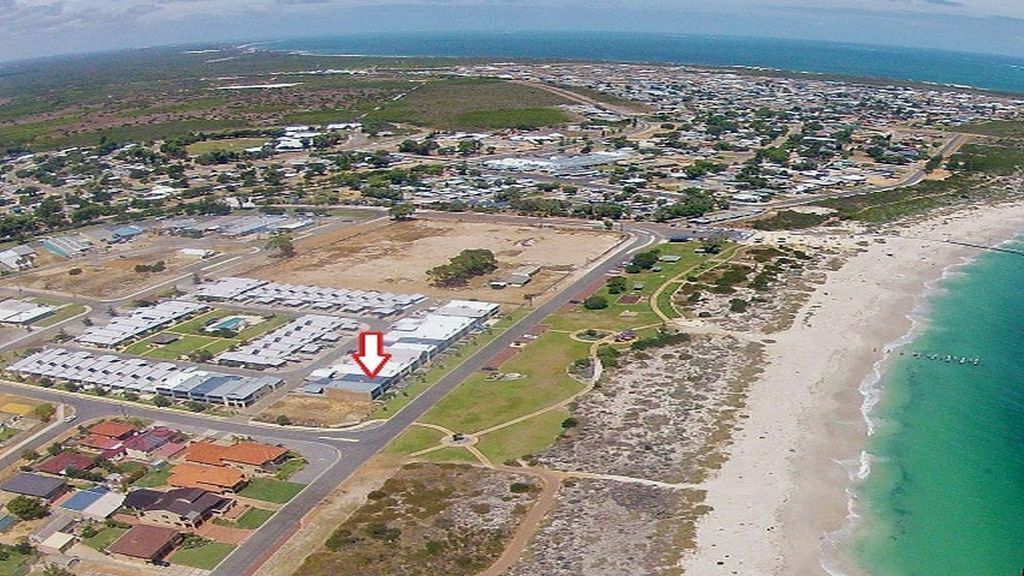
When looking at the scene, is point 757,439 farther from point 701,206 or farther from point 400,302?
point 701,206

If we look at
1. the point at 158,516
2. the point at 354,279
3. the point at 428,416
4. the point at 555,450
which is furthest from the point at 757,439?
the point at 354,279

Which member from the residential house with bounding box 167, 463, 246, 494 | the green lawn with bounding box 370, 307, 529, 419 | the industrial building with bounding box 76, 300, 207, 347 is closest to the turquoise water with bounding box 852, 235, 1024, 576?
the green lawn with bounding box 370, 307, 529, 419

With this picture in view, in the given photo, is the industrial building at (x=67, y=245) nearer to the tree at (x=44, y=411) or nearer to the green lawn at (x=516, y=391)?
the tree at (x=44, y=411)

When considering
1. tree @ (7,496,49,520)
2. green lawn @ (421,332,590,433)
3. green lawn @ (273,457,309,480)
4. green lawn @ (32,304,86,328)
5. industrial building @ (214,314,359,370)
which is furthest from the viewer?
green lawn @ (32,304,86,328)

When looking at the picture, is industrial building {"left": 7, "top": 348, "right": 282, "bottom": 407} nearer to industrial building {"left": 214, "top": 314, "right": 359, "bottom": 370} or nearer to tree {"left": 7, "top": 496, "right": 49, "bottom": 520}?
industrial building {"left": 214, "top": 314, "right": 359, "bottom": 370}

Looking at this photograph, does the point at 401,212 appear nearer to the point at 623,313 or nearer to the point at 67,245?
the point at 67,245
